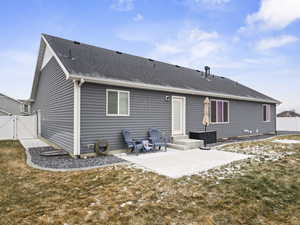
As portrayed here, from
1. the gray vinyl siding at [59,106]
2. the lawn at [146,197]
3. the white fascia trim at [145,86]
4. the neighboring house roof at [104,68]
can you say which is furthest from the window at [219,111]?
the gray vinyl siding at [59,106]

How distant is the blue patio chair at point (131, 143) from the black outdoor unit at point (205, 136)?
11.3ft

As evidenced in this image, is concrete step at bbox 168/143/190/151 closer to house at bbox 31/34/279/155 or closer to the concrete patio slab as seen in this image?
house at bbox 31/34/279/155

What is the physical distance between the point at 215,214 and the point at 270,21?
14.0m

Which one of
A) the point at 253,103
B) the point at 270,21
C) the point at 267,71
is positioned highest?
the point at 270,21

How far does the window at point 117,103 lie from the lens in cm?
710

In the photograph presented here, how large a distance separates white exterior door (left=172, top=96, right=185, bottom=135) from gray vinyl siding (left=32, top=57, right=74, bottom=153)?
4907mm

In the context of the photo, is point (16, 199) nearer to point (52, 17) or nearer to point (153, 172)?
point (153, 172)

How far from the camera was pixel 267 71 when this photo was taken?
18578 mm

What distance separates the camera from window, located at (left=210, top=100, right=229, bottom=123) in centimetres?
1111

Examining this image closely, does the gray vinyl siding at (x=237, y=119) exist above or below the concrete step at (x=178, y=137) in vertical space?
above

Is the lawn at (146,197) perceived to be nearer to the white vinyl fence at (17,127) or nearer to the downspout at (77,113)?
the downspout at (77,113)

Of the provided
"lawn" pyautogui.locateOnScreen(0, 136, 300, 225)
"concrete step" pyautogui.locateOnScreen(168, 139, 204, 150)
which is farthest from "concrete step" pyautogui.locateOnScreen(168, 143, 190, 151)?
"lawn" pyautogui.locateOnScreen(0, 136, 300, 225)

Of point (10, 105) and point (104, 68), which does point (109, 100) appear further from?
point (10, 105)

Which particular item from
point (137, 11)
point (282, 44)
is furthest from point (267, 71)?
point (137, 11)
